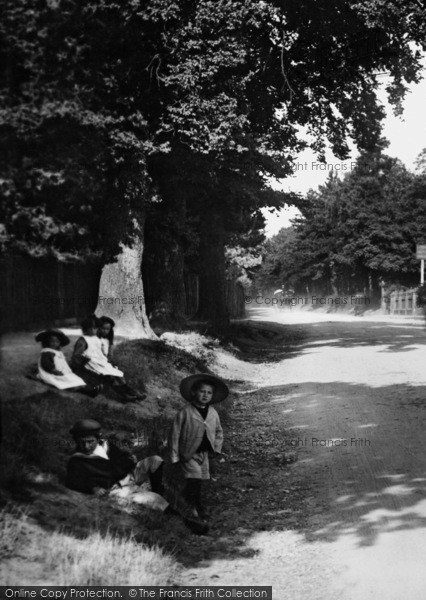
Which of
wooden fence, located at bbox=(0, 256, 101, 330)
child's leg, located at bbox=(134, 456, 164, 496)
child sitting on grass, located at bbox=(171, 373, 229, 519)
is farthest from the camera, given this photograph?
child sitting on grass, located at bbox=(171, 373, 229, 519)

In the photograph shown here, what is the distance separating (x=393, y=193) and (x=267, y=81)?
151 feet

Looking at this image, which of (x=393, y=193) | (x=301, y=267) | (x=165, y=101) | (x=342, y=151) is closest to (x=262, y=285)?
(x=301, y=267)

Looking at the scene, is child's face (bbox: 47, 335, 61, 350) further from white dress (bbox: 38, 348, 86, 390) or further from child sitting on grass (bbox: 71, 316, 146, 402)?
child sitting on grass (bbox: 71, 316, 146, 402)

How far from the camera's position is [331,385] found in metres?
14.0

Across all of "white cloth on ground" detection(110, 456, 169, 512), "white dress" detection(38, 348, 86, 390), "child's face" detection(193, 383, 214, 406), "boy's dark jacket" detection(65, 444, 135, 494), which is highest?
"white dress" detection(38, 348, 86, 390)

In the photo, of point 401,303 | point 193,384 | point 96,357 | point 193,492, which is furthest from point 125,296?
point 401,303

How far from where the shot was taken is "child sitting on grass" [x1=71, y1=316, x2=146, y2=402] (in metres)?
6.77

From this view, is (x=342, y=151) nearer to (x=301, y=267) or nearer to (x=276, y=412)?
(x=276, y=412)

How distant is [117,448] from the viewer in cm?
610

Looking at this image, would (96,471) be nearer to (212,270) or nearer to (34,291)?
(34,291)

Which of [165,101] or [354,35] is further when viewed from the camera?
[354,35]

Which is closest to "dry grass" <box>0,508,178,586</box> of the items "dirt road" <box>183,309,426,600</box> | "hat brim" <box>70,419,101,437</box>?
"dirt road" <box>183,309,426,600</box>

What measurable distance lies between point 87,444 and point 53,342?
0.97 m

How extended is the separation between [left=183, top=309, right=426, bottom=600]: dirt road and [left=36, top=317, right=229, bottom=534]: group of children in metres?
0.67
